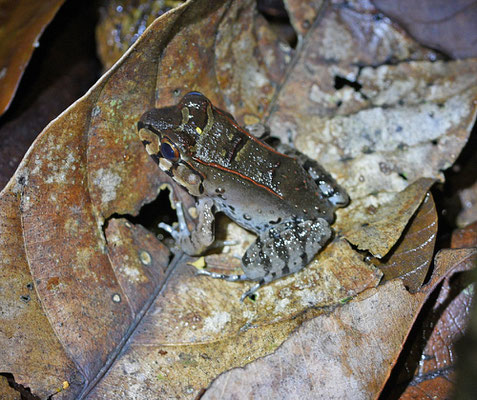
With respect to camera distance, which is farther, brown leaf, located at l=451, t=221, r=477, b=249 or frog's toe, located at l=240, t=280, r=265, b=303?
brown leaf, located at l=451, t=221, r=477, b=249

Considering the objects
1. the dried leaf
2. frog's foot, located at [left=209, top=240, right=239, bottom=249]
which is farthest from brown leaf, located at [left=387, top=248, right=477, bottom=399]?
frog's foot, located at [left=209, top=240, right=239, bottom=249]

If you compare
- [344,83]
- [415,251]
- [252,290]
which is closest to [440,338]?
[415,251]

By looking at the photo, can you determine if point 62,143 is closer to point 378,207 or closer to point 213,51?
point 213,51

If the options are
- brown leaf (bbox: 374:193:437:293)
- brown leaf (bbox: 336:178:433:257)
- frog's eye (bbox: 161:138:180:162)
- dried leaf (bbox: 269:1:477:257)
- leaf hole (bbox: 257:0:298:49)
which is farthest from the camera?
leaf hole (bbox: 257:0:298:49)

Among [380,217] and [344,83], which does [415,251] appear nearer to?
[380,217]

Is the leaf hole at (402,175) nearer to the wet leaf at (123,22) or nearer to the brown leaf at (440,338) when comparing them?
the brown leaf at (440,338)

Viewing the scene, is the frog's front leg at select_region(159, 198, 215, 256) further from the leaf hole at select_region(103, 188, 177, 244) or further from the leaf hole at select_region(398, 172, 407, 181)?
the leaf hole at select_region(398, 172, 407, 181)
